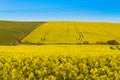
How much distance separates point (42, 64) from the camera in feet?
59.5

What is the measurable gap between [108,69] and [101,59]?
146cm

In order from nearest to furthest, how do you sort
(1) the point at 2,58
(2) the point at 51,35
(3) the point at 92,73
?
(3) the point at 92,73, (1) the point at 2,58, (2) the point at 51,35

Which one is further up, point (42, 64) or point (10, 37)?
point (42, 64)

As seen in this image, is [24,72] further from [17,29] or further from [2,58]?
[17,29]

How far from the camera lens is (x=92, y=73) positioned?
1683 cm

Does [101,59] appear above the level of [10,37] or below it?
above

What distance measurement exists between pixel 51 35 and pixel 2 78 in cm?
4658

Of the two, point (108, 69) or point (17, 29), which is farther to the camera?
point (17, 29)

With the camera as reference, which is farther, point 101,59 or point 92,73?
point 101,59

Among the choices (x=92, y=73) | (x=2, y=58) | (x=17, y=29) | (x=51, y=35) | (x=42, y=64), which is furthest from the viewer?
(x=17, y=29)

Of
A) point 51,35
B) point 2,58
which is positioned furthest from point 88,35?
point 2,58

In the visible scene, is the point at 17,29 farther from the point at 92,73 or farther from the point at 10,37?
the point at 92,73

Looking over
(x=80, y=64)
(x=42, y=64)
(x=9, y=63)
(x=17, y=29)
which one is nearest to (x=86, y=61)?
(x=80, y=64)


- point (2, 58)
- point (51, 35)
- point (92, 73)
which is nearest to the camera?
point (92, 73)
